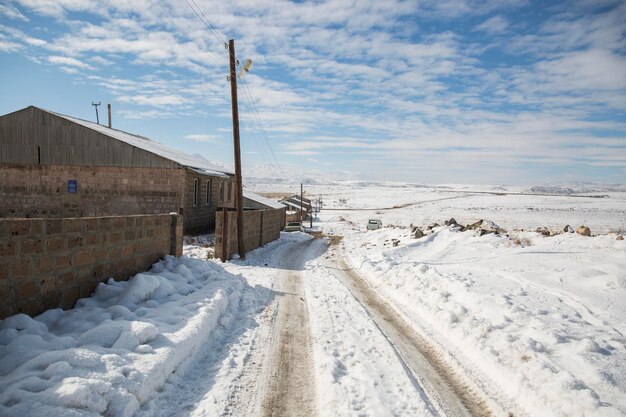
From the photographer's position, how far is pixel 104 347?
14.5 feet

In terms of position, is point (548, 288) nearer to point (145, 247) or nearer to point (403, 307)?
point (403, 307)

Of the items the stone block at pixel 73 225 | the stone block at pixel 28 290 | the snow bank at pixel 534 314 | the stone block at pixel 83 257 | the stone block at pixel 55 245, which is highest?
the stone block at pixel 73 225

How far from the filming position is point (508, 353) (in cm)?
526

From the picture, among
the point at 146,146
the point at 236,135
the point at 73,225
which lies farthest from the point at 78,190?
the point at 73,225

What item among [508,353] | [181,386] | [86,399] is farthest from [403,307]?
[86,399]

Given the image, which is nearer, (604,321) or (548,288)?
(604,321)

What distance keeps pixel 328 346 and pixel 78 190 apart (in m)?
18.3

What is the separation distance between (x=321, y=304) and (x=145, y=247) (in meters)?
4.11

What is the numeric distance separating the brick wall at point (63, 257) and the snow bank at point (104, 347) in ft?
0.87

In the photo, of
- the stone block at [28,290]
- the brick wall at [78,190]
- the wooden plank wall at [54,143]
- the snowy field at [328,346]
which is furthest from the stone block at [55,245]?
the wooden plank wall at [54,143]

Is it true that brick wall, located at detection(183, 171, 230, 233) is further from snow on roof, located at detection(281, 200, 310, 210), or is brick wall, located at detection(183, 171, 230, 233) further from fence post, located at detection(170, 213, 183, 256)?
snow on roof, located at detection(281, 200, 310, 210)

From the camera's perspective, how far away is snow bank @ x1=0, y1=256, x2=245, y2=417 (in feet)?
10.8

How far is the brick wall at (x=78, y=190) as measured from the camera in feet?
60.6

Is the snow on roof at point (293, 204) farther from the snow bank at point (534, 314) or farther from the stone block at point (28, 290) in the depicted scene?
the stone block at point (28, 290)
